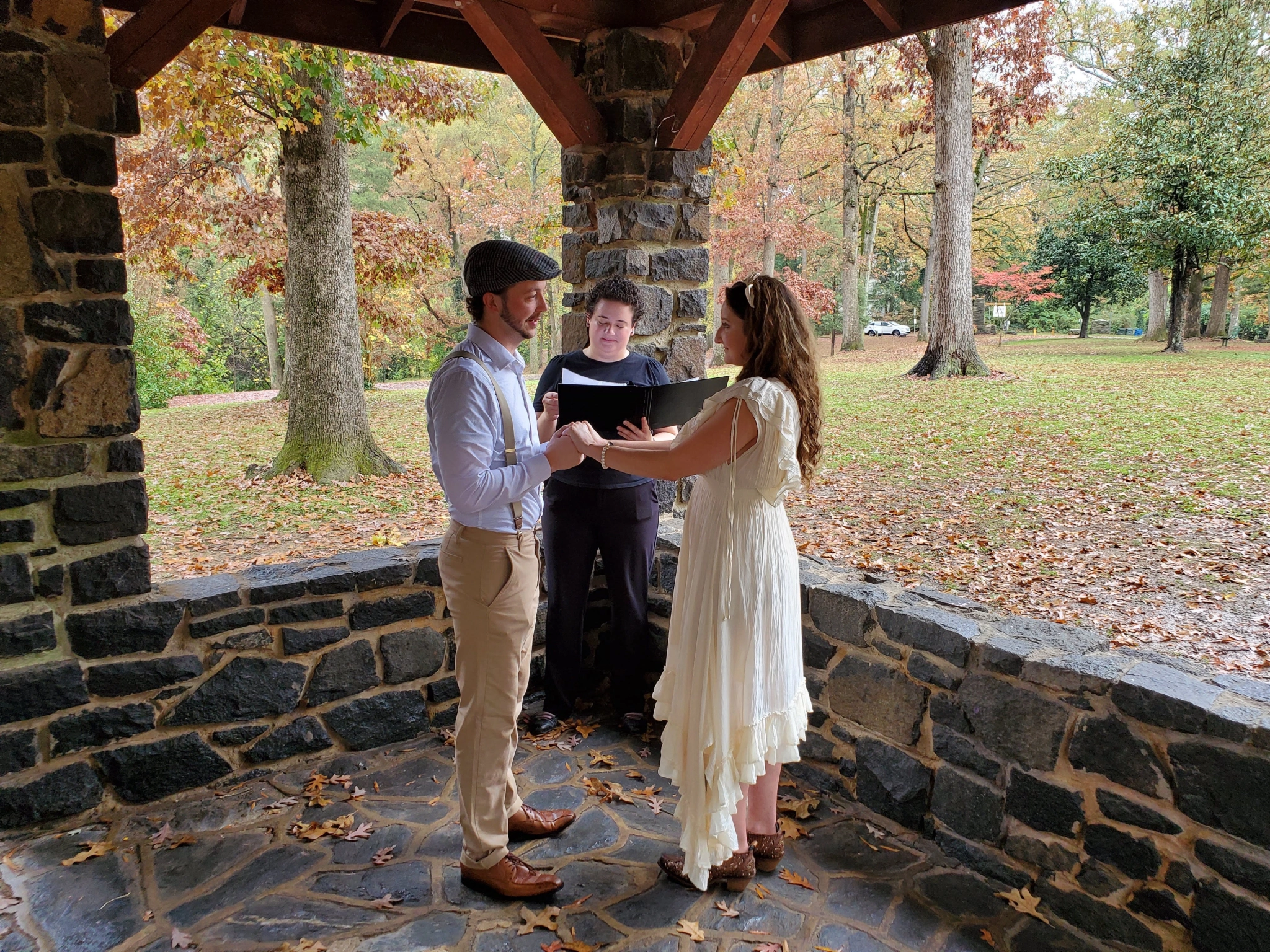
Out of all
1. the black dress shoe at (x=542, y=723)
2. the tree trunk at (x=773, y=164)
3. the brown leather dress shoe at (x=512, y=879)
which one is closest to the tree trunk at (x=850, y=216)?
the tree trunk at (x=773, y=164)

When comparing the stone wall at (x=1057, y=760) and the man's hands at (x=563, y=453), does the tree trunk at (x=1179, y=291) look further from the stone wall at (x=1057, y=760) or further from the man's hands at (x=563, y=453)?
the man's hands at (x=563, y=453)

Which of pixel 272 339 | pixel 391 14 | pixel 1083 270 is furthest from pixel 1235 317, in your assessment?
pixel 391 14

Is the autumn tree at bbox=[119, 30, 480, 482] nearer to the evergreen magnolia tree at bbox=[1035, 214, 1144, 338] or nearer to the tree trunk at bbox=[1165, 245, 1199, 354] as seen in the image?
the tree trunk at bbox=[1165, 245, 1199, 354]

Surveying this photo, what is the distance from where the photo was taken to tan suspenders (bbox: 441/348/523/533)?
2205mm

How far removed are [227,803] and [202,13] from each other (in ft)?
9.25

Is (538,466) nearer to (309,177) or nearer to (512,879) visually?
(512,879)

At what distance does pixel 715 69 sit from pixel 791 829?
300cm

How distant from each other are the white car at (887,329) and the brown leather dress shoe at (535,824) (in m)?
28.5

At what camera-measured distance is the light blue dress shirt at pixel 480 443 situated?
2.14 metres

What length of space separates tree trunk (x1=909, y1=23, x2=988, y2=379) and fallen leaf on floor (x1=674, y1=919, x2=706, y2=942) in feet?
31.7

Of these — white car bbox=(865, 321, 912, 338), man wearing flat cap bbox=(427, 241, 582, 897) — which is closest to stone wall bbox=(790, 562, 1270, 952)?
man wearing flat cap bbox=(427, 241, 582, 897)

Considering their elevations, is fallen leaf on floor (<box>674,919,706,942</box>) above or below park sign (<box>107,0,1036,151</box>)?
below

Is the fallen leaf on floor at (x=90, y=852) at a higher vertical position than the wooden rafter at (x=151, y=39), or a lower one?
lower

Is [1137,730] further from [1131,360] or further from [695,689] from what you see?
[1131,360]
